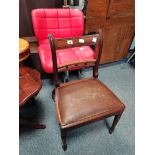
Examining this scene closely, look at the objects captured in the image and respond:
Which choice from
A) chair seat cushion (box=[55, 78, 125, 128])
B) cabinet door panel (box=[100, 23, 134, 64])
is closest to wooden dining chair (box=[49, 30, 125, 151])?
chair seat cushion (box=[55, 78, 125, 128])

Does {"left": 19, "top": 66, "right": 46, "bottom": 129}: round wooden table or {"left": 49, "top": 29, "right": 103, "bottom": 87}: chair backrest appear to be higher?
{"left": 49, "top": 29, "right": 103, "bottom": 87}: chair backrest

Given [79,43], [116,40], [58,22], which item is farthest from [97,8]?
[79,43]

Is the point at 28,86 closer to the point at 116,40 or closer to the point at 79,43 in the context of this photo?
the point at 79,43

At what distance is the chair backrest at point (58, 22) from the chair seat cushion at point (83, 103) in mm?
664

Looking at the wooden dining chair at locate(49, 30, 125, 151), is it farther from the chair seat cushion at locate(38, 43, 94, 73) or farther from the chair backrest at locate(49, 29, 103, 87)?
the chair seat cushion at locate(38, 43, 94, 73)

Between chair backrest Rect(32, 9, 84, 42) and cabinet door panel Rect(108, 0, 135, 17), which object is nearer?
chair backrest Rect(32, 9, 84, 42)

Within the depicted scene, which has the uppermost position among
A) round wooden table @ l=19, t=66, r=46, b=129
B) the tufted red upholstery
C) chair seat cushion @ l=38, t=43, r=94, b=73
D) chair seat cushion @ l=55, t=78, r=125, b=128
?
the tufted red upholstery

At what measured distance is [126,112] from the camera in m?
1.60

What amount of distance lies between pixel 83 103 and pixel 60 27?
3.03 ft

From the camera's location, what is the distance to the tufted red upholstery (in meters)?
1.43
